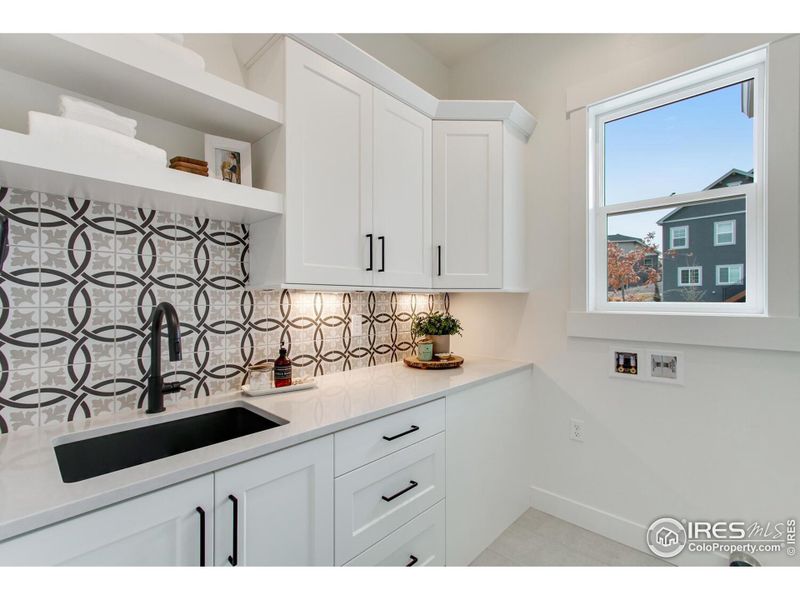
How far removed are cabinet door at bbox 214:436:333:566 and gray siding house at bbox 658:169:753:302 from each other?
71.7 inches

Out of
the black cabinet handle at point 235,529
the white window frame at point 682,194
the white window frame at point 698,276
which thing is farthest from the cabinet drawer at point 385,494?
the white window frame at point 698,276

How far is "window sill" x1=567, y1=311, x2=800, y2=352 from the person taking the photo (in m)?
1.56

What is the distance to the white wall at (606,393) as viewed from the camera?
5.38 feet

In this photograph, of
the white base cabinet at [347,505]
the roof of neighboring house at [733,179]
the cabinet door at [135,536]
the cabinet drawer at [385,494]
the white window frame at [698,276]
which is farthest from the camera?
the white window frame at [698,276]

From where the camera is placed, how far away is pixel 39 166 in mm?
993

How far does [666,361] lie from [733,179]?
2.91 ft

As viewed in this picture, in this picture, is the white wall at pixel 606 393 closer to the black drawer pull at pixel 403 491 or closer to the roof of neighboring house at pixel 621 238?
the roof of neighboring house at pixel 621 238

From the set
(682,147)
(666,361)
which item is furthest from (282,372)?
(682,147)

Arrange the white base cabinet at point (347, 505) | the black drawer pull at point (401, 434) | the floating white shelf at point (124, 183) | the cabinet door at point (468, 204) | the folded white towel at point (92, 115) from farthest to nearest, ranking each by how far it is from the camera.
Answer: the cabinet door at point (468, 204) < the black drawer pull at point (401, 434) < the folded white towel at point (92, 115) < the floating white shelf at point (124, 183) < the white base cabinet at point (347, 505)

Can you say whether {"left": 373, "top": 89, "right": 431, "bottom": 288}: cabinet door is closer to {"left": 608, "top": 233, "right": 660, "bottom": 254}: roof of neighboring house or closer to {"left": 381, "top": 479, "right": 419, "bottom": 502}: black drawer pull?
{"left": 381, "top": 479, "right": 419, "bottom": 502}: black drawer pull

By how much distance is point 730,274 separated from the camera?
5.82 ft

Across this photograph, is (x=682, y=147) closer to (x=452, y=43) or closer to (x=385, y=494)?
(x=452, y=43)

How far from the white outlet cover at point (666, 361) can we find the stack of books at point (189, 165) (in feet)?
6.95

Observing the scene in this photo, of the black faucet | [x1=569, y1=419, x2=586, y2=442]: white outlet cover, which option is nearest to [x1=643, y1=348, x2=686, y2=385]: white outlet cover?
[x1=569, y1=419, x2=586, y2=442]: white outlet cover
